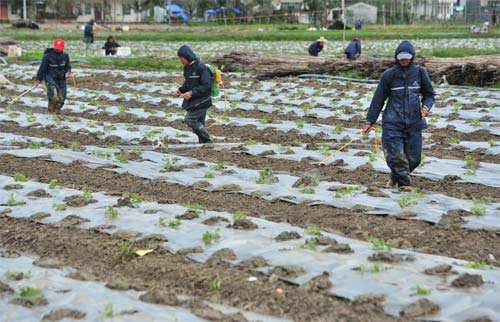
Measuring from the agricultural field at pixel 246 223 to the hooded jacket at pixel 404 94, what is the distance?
81 cm

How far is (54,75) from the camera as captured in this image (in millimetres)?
15711

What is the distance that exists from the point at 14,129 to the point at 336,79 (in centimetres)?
936

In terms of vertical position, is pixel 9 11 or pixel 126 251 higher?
pixel 9 11

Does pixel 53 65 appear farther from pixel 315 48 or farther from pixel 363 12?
pixel 363 12

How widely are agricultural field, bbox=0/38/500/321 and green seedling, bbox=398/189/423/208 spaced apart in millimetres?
21

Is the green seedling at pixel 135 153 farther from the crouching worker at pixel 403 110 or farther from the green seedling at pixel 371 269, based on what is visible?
the green seedling at pixel 371 269

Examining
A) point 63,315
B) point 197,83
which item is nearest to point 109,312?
point 63,315

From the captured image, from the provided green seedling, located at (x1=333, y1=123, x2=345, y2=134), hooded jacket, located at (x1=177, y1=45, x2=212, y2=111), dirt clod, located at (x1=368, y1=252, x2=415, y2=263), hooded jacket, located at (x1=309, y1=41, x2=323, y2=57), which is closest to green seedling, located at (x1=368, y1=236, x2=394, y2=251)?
dirt clod, located at (x1=368, y1=252, x2=415, y2=263)

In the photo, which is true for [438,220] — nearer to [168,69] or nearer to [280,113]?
[280,113]

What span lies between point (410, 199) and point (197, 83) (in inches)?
187

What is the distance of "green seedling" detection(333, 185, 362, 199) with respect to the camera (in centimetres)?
800

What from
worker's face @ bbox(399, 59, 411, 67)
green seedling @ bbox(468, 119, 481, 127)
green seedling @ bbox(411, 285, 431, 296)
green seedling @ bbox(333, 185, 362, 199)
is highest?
worker's face @ bbox(399, 59, 411, 67)

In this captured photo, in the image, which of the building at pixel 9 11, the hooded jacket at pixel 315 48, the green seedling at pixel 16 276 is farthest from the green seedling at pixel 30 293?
the building at pixel 9 11

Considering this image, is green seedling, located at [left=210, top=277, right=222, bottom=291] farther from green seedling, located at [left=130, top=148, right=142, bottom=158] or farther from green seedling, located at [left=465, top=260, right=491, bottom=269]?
green seedling, located at [left=130, top=148, right=142, bottom=158]
